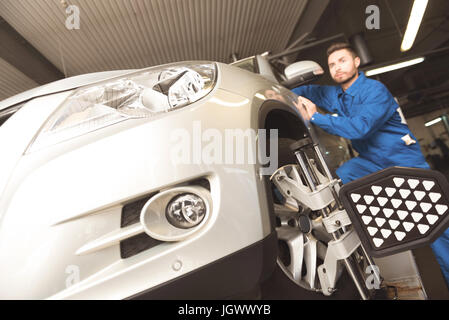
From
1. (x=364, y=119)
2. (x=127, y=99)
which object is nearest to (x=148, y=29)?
(x=364, y=119)

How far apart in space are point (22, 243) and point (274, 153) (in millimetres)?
818

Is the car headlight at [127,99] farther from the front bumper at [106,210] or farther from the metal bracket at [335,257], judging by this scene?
the metal bracket at [335,257]

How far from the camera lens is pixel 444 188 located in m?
0.90

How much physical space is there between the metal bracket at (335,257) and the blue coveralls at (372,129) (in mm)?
688

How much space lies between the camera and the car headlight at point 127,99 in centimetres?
75

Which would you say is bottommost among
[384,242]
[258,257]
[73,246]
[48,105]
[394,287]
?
[394,287]

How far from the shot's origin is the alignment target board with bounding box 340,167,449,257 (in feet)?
2.98

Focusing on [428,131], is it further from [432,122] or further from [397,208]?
[397,208]

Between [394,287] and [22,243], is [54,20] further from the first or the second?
[394,287]

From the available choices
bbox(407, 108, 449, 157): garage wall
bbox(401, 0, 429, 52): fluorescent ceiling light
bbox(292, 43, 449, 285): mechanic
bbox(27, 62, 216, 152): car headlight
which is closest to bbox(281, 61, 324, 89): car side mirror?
bbox(292, 43, 449, 285): mechanic

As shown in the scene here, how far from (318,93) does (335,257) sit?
137 centimetres

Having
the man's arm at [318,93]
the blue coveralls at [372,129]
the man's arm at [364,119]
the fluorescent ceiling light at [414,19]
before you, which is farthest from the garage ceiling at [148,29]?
the man's arm at [364,119]

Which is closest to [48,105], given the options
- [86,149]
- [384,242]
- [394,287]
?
[86,149]

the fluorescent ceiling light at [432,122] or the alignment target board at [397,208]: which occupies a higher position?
the fluorescent ceiling light at [432,122]
